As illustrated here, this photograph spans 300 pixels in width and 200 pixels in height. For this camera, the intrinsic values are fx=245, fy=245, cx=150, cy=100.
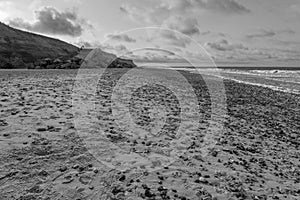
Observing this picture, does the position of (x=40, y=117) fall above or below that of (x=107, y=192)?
above

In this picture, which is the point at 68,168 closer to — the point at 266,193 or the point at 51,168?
the point at 51,168

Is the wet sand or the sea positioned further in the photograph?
the sea

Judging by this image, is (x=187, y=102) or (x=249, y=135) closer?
(x=249, y=135)

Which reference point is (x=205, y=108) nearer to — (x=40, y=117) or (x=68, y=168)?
(x=40, y=117)

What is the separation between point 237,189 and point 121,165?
3.27 metres

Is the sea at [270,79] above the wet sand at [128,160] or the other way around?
above

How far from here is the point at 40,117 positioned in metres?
9.88

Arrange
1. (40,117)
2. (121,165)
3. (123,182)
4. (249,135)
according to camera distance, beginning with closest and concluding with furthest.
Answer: (123,182), (121,165), (40,117), (249,135)

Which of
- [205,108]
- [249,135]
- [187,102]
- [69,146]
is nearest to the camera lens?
[69,146]

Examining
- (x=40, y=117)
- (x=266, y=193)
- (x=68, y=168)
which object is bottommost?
(x=266, y=193)

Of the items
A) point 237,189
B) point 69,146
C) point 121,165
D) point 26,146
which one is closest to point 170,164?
point 121,165

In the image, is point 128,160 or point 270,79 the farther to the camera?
point 270,79

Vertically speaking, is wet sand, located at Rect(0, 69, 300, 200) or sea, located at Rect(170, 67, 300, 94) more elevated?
sea, located at Rect(170, 67, 300, 94)

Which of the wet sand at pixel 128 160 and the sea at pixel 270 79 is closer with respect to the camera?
the wet sand at pixel 128 160
